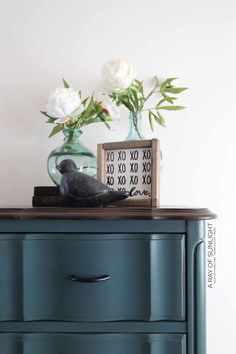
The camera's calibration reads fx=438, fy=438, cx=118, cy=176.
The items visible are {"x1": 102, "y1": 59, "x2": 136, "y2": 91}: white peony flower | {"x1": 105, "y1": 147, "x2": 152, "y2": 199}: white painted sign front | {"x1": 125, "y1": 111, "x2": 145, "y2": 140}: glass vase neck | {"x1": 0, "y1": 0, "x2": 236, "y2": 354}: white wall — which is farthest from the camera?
{"x1": 0, "y1": 0, "x2": 236, "y2": 354}: white wall

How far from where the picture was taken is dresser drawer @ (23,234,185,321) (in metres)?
0.97

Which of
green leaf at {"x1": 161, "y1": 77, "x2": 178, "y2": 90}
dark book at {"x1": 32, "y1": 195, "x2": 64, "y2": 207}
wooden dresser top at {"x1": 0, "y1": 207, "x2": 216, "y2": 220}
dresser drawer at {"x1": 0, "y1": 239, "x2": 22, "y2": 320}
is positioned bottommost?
dresser drawer at {"x1": 0, "y1": 239, "x2": 22, "y2": 320}

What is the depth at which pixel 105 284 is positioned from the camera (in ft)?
3.19

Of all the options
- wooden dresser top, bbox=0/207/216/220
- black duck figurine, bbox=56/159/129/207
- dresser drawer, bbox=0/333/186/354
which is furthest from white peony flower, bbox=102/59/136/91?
dresser drawer, bbox=0/333/186/354

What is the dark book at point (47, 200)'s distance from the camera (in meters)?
1.21

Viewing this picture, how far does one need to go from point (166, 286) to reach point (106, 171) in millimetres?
401

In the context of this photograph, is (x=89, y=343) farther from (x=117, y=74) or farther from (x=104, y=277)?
(x=117, y=74)

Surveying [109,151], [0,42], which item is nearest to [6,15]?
[0,42]

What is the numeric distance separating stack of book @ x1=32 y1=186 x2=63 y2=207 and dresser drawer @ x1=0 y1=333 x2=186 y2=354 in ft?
1.21

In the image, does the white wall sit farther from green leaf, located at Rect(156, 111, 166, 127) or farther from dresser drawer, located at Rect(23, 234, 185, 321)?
dresser drawer, located at Rect(23, 234, 185, 321)

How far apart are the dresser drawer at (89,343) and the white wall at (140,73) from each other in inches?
22.9

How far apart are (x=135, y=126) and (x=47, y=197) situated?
0.38 meters

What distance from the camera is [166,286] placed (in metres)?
0.97

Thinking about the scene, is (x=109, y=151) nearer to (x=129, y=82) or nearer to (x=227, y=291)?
(x=129, y=82)
